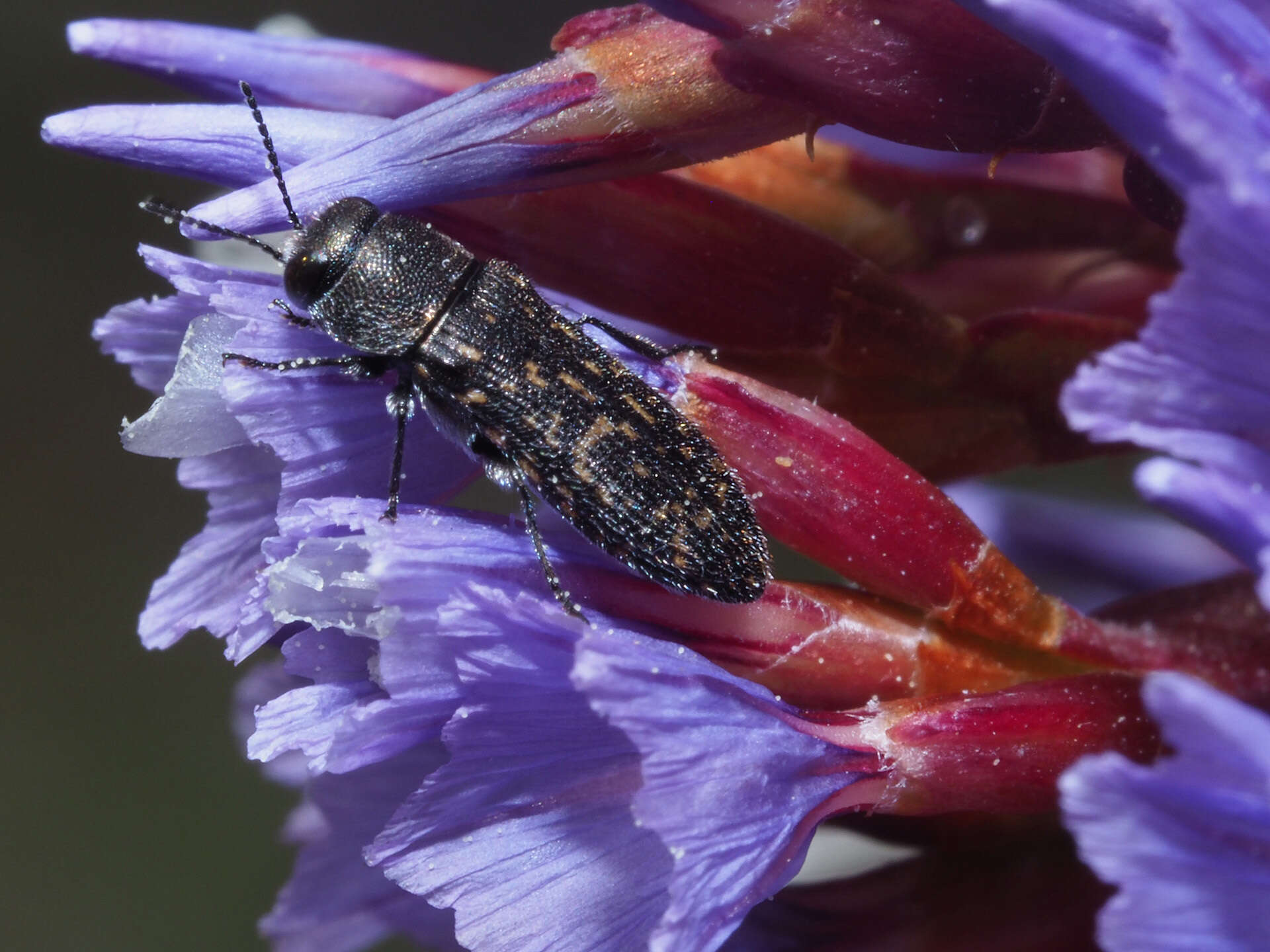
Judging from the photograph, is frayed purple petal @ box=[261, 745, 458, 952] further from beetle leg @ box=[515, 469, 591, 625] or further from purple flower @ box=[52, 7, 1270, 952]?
beetle leg @ box=[515, 469, 591, 625]

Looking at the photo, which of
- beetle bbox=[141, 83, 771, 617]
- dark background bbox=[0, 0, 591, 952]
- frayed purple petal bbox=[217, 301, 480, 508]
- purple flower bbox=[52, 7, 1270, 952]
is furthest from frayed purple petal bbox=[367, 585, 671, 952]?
dark background bbox=[0, 0, 591, 952]

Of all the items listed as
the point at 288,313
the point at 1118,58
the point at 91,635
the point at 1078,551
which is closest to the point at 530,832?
the point at 288,313

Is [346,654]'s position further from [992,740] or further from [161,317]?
[992,740]

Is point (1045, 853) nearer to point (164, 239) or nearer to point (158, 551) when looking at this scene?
point (164, 239)

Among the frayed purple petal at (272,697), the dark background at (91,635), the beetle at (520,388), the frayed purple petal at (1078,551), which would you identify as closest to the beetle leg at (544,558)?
the beetle at (520,388)

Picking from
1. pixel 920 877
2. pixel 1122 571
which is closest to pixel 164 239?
pixel 920 877

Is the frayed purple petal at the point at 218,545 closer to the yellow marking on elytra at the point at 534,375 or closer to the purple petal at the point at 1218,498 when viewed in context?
the yellow marking on elytra at the point at 534,375
